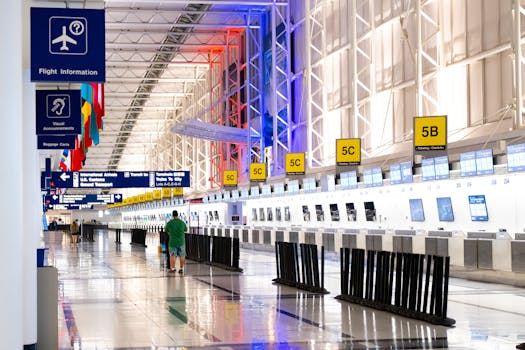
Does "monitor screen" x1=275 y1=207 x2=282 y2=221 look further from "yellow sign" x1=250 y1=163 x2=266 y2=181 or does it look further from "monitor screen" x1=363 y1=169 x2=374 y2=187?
"monitor screen" x1=363 y1=169 x2=374 y2=187

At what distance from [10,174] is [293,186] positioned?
30637mm

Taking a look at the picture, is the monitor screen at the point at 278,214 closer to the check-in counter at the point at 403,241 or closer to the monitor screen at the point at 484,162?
the check-in counter at the point at 403,241

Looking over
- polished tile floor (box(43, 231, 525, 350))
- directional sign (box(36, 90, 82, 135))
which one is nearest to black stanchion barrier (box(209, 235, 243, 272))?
polished tile floor (box(43, 231, 525, 350))

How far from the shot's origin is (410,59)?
29.3 m

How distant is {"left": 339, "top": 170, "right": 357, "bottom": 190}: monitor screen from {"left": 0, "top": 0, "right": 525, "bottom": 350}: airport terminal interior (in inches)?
3.0

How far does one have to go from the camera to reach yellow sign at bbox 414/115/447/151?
75.1 ft

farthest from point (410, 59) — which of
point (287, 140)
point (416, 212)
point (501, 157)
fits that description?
point (287, 140)

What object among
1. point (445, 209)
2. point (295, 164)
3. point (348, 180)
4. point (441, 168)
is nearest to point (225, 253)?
point (348, 180)

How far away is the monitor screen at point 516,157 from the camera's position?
18.2 metres

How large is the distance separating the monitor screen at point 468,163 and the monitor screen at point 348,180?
823 cm

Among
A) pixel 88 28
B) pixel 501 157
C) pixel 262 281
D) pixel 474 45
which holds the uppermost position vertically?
pixel 474 45

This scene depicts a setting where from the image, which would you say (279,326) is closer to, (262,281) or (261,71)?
(262,281)

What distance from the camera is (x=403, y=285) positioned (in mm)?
14516

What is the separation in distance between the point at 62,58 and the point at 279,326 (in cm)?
483
